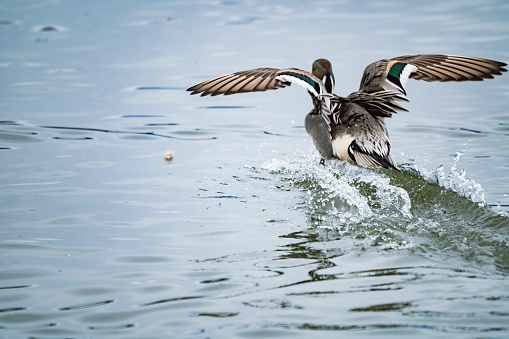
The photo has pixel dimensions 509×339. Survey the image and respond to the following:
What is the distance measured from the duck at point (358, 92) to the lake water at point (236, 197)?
0.36 meters

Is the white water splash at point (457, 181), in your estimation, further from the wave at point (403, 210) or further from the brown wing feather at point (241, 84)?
the brown wing feather at point (241, 84)

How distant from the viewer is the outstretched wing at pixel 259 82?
595 cm

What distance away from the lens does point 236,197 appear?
5.97 metres

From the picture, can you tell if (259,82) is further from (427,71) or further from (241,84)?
(427,71)

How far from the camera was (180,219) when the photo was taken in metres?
5.44

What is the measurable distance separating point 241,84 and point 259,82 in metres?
0.17

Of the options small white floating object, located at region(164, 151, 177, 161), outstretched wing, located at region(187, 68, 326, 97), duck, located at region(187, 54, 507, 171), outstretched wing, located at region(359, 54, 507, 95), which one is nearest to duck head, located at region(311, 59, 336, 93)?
duck, located at region(187, 54, 507, 171)

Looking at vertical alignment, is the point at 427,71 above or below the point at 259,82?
above

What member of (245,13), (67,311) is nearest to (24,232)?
(67,311)

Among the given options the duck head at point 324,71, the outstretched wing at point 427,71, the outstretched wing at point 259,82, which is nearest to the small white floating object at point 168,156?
the outstretched wing at point 259,82

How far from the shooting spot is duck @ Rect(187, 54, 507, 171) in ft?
19.6

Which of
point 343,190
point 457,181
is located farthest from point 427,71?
point 343,190

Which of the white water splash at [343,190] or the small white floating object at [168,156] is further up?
the small white floating object at [168,156]

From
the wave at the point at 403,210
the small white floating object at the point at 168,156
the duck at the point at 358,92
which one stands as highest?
the duck at the point at 358,92
